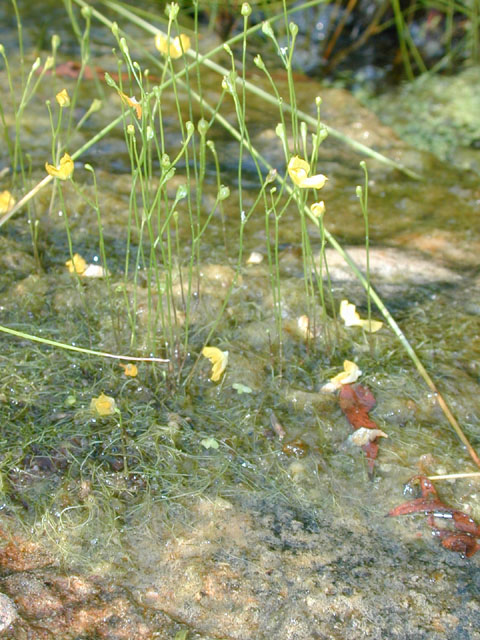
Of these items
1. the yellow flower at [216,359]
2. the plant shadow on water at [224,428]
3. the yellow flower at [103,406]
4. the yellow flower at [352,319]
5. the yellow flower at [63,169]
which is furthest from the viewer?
the yellow flower at [352,319]

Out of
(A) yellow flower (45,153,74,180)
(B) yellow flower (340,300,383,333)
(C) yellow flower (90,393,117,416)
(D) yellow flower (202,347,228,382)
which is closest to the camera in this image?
(A) yellow flower (45,153,74,180)

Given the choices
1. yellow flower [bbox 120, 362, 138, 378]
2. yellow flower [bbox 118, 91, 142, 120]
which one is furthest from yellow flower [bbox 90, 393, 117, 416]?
yellow flower [bbox 118, 91, 142, 120]

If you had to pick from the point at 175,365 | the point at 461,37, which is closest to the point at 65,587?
the point at 175,365

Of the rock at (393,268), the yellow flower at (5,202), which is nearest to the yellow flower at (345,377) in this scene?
the rock at (393,268)

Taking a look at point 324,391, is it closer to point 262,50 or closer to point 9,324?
point 9,324

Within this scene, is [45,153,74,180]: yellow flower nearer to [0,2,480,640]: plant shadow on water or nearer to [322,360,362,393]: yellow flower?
[0,2,480,640]: plant shadow on water

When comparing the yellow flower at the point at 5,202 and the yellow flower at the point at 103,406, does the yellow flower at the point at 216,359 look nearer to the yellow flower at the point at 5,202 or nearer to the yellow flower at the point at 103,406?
the yellow flower at the point at 103,406
